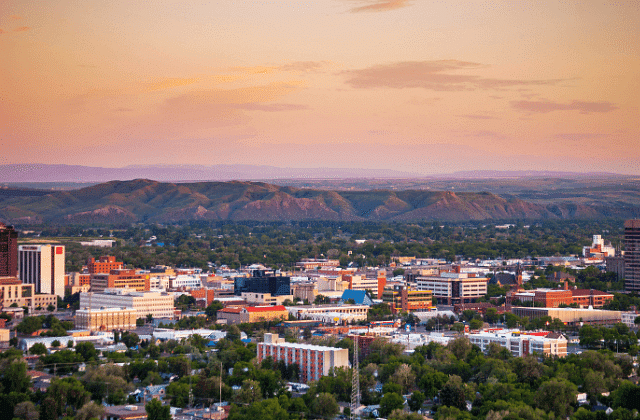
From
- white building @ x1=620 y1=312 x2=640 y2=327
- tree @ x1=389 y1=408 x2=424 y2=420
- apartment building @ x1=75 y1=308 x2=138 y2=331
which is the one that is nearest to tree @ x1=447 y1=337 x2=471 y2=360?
tree @ x1=389 y1=408 x2=424 y2=420

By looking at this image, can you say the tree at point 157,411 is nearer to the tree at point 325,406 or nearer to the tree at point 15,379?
the tree at point 325,406

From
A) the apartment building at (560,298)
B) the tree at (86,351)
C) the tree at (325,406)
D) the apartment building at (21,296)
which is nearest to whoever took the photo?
the tree at (325,406)

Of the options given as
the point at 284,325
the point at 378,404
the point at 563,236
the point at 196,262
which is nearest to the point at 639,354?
the point at 378,404

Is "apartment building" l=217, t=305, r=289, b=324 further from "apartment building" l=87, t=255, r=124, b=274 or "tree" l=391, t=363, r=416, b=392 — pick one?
"tree" l=391, t=363, r=416, b=392

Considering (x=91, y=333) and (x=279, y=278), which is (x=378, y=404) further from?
(x=279, y=278)

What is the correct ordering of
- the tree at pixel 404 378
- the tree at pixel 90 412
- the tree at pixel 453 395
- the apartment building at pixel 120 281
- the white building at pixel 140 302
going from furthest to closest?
1. the apartment building at pixel 120 281
2. the white building at pixel 140 302
3. the tree at pixel 404 378
4. the tree at pixel 453 395
5. the tree at pixel 90 412

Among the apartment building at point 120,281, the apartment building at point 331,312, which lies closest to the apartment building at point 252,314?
the apartment building at point 331,312

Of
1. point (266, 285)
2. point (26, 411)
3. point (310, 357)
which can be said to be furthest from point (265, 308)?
point (26, 411)
